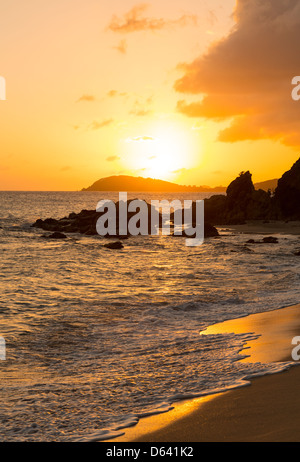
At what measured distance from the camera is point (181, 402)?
6484 millimetres

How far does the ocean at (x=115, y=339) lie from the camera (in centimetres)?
643

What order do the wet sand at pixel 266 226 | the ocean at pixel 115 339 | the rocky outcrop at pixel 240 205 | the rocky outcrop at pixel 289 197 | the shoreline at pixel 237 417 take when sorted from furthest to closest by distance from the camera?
the rocky outcrop at pixel 240 205 → the rocky outcrop at pixel 289 197 → the wet sand at pixel 266 226 → the ocean at pixel 115 339 → the shoreline at pixel 237 417

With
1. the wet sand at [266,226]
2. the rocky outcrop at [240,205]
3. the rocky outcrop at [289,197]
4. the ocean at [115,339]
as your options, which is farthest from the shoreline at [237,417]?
the rocky outcrop at [289,197]

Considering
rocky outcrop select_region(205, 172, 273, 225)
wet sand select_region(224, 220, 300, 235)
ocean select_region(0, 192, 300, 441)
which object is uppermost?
rocky outcrop select_region(205, 172, 273, 225)

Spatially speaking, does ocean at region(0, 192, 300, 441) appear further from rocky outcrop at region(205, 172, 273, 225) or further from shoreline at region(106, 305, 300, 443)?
rocky outcrop at region(205, 172, 273, 225)

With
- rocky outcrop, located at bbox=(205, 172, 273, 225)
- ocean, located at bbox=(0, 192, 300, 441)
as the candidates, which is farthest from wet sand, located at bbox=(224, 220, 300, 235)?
ocean, located at bbox=(0, 192, 300, 441)

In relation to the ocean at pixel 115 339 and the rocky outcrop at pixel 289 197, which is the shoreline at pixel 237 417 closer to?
the ocean at pixel 115 339

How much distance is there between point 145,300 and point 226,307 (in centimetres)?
294

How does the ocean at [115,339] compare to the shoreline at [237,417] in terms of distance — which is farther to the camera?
the ocean at [115,339]

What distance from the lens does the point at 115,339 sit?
35.5ft

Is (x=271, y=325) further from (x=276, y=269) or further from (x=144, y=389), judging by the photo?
(x=276, y=269)

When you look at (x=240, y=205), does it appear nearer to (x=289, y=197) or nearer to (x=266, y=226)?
(x=289, y=197)

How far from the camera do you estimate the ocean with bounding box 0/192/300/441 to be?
643 cm

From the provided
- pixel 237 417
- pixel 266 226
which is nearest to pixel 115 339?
pixel 237 417
